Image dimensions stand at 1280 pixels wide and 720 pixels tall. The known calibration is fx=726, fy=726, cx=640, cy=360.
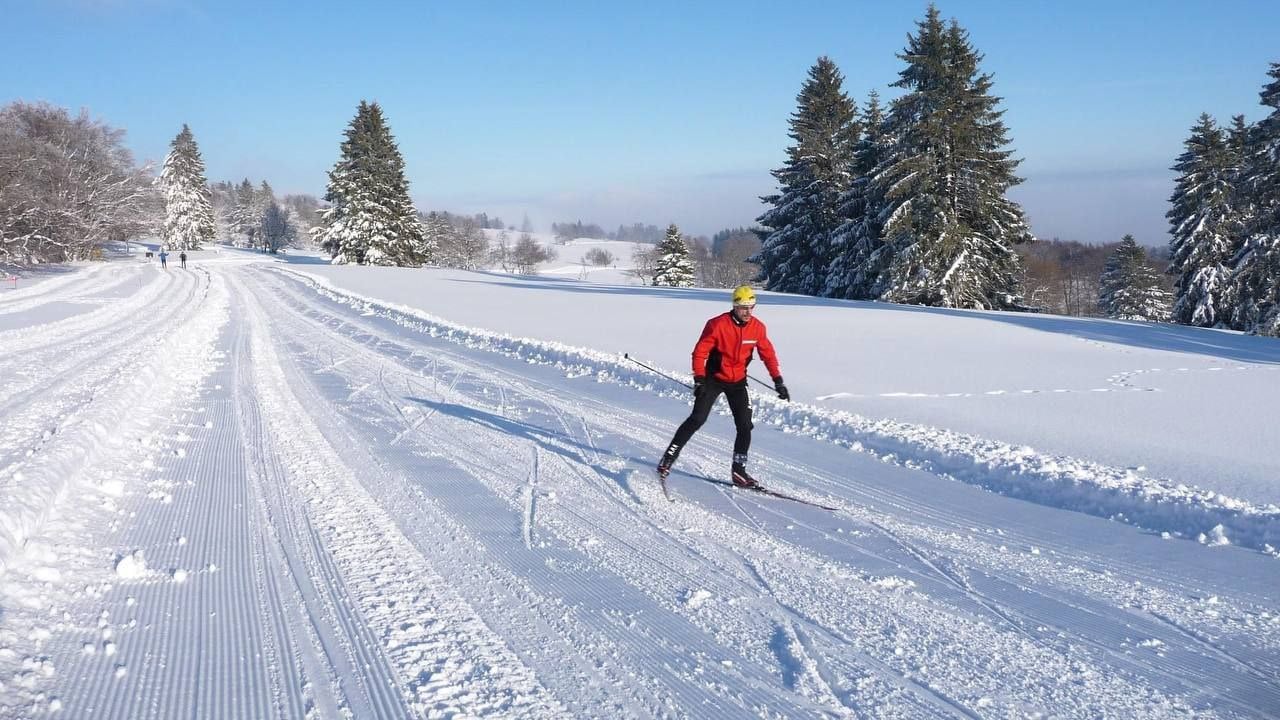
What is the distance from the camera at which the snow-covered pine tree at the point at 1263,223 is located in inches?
1012

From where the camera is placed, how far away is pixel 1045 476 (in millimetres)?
6332

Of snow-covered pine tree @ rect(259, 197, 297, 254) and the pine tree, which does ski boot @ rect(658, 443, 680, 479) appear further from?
snow-covered pine tree @ rect(259, 197, 297, 254)

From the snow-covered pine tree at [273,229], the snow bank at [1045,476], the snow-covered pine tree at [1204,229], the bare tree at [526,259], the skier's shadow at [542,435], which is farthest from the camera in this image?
the bare tree at [526,259]

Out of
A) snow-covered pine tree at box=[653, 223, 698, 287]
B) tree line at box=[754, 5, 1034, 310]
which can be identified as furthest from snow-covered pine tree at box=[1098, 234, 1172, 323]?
snow-covered pine tree at box=[653, 223, 698, 287]

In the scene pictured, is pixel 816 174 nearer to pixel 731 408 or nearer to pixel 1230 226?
pixel 1230 226

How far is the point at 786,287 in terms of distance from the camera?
39250mm

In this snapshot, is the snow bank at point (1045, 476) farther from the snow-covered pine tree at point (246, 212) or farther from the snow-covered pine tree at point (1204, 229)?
the snow-covered pine tree at point (246, 212)

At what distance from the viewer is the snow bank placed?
5.29 m

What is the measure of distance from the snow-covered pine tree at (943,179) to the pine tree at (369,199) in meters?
37.7

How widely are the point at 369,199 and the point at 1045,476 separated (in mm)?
54744

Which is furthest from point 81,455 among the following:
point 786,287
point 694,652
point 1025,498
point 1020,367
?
point 786,287

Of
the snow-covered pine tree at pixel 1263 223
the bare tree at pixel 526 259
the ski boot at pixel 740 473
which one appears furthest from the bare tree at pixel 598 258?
the ski boot at pixel 740 473

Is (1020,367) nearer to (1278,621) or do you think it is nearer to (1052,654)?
(1278,621)

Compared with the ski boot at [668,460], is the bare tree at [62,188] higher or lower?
higher
